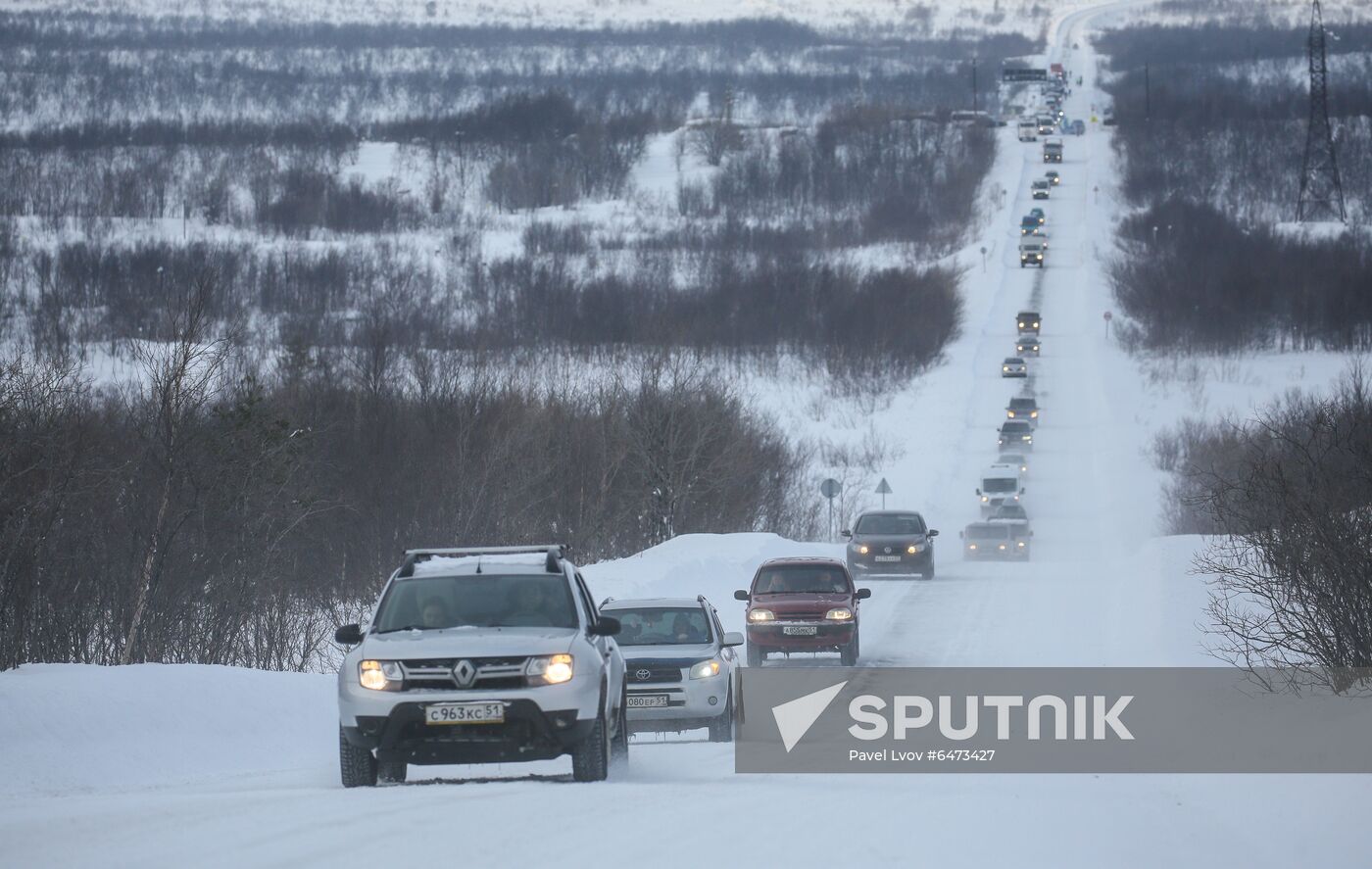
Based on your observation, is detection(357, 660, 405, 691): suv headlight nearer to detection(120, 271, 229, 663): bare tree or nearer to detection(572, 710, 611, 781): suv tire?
detection(572, 710, 611, 781): suv tire

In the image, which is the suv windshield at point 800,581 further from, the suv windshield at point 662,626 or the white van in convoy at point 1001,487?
the white van in convoy at point 1001,487

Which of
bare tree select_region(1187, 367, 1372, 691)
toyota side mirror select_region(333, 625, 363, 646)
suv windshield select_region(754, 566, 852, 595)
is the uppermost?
toyota side mirror select_region(333, 625, 363, 646)

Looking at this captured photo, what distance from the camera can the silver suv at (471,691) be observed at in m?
10.2

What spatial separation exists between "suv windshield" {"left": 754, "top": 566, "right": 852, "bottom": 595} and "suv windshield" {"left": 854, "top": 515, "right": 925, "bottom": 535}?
1215 cm

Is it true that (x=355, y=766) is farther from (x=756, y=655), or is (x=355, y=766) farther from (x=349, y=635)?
(x=756, y=655)

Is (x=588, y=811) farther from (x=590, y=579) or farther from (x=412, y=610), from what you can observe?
(x=590, y=579)

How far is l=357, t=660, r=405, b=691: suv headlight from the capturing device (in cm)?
1031

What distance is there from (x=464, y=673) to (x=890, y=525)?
2527 centimetres

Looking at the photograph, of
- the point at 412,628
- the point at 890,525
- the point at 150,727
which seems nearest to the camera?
the point at 412,628

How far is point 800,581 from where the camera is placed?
22.4 metres

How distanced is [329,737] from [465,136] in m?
179

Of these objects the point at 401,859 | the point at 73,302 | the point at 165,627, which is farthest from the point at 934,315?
the point at 401,859

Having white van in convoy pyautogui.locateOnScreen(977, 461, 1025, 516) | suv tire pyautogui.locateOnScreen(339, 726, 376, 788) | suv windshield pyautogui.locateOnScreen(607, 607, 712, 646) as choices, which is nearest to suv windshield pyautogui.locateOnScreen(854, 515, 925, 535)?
suv windshield pyautogui.locateOnScreen(607, 607, 712, 646)

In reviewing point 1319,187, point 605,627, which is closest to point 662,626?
point 605,627
